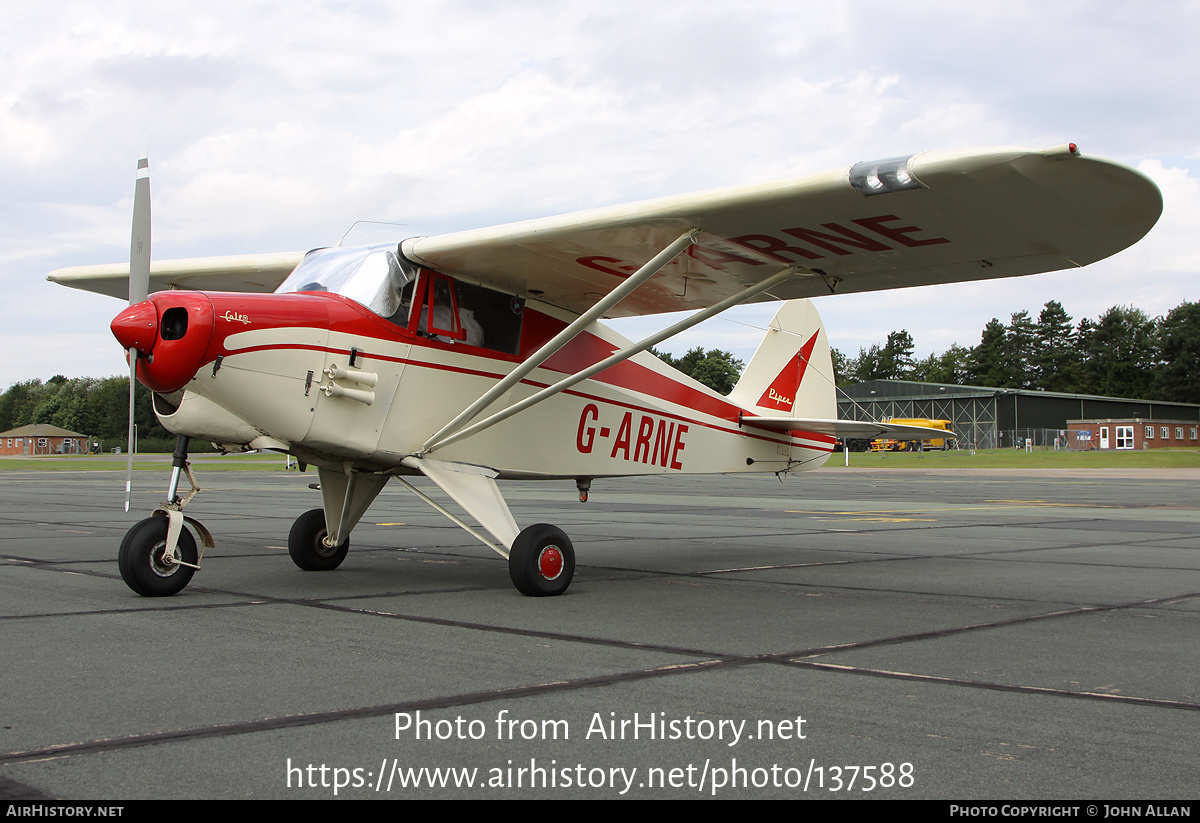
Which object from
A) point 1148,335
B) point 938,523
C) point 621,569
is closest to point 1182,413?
point 1148,335

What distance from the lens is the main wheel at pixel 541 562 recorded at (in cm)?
702

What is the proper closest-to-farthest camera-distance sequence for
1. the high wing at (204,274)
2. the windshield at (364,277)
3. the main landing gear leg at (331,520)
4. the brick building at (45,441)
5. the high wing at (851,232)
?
the high wing at (851,232), the windshield at (364,277), the main landing gear leg at (331,520), the high wing at (204,274), the brick building at (45,441)

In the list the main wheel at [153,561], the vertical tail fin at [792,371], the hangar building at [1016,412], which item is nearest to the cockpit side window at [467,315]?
the main wheel at [153,561]

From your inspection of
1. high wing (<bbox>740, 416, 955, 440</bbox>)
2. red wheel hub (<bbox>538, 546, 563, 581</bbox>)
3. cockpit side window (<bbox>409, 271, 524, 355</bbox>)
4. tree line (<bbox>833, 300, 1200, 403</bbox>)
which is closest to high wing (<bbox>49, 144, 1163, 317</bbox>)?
cockpit side window (<bbox>409, 271, 524, 355</bbox>)

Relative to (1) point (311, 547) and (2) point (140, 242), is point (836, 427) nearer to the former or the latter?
(1) point (311, 547)

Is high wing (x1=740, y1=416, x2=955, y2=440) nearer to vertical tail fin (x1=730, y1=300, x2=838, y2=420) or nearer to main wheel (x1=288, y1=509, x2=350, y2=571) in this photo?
vertical tail fin (x1=730, y1=300, x2=838, y2=420)

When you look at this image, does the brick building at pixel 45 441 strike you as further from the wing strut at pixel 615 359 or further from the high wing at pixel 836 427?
the wing strut at pixel 615 359

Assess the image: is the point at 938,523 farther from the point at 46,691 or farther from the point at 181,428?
the point at 46,691

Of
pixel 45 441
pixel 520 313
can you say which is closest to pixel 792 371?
pixel 520 313

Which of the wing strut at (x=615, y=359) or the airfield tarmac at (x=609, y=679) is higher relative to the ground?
the wing strut at (x=615, y=359)

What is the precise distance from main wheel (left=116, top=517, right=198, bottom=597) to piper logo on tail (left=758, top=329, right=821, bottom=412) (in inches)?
282

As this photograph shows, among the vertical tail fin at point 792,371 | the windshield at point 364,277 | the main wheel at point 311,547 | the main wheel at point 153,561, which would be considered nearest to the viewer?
the main wheel at point 153,561

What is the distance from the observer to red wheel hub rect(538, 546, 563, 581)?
7.12 meters

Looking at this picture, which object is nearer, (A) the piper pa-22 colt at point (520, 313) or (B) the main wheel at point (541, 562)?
(A) the piper pa-22 colt at point (520, 313)
